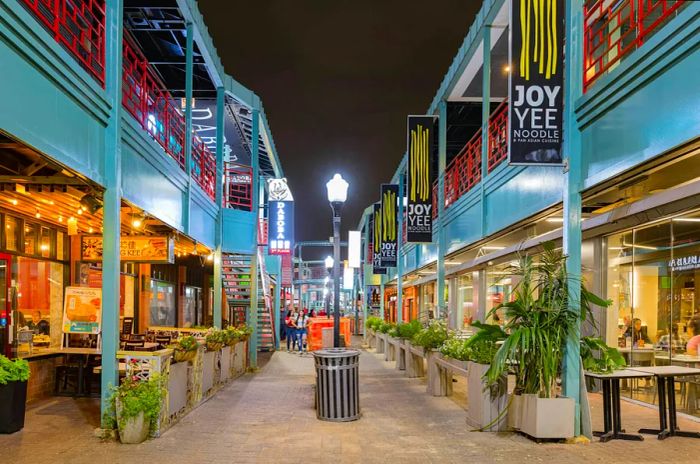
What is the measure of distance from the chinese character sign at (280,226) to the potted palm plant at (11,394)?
57.4 ft

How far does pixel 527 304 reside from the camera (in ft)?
25.9

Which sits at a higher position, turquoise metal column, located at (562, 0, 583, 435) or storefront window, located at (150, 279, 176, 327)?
turquoise metal column, located at (562, 0, 583, 435)

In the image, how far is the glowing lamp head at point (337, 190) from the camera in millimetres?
11234

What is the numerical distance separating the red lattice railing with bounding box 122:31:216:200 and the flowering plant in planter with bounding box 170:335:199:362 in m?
3.54

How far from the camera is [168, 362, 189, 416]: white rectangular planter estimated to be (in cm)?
876

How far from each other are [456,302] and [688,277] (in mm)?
12571

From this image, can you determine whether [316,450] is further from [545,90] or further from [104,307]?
[545,90]

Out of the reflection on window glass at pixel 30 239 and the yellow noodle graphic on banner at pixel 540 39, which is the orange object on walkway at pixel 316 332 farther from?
the yellow noodle graphic on banner at pixel 540 39

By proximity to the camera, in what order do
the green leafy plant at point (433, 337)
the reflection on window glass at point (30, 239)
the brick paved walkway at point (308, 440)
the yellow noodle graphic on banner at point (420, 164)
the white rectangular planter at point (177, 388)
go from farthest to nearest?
the yellow noodle graphic on banner at point (420, 164) → the green leafy plant at point (433, 337) → the reflection on window glass at point (30, 239) → the white rectangular planter at point (177, 388) → the brick paved walkway at point (308, 440)

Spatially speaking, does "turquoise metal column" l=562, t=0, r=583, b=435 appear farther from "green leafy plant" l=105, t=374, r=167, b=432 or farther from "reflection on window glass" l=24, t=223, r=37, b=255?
"reflection on window glass" l=24, t=223, r=37, b=255

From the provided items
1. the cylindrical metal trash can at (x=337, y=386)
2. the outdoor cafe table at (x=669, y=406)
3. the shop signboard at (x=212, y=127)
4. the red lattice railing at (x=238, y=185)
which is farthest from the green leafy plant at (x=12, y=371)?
the shop signboard at (x=212, y=127)

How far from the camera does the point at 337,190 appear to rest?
11.3 meters

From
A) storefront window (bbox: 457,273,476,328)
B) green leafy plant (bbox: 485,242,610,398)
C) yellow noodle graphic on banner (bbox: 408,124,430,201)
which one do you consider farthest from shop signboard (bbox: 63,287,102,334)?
storefront window (bbox: 457,273,476,328)

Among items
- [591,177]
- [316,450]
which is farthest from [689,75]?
[316,450]
